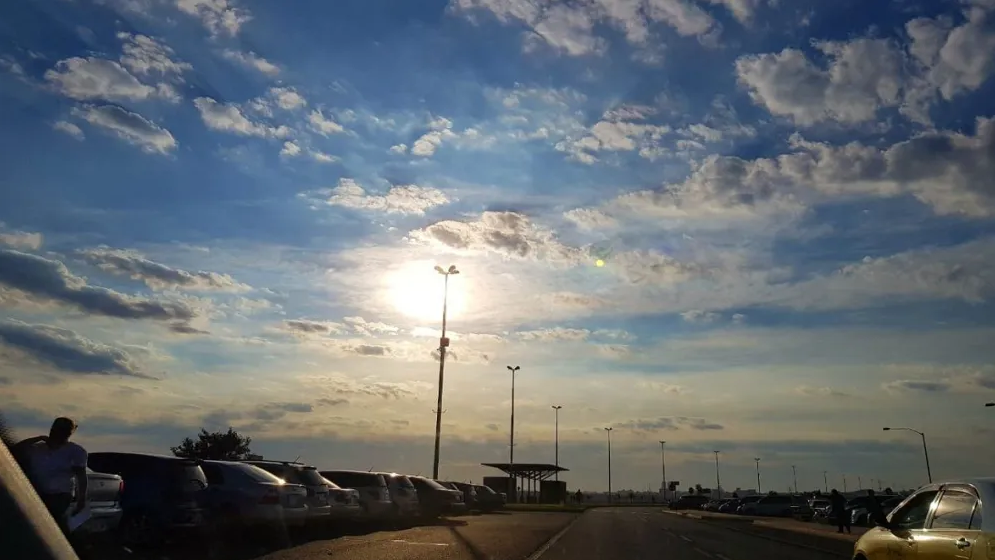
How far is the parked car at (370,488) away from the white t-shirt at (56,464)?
1498cm

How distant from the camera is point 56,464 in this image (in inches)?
343

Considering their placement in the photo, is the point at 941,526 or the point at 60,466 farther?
the point at 60,466

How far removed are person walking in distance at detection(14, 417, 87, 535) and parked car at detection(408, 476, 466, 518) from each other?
20.1 metres

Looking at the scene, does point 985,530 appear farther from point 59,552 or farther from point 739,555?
point 739,555

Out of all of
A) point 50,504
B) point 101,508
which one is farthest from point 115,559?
point 50,504

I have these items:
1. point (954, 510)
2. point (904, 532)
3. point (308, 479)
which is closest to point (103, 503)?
point (308, 479)

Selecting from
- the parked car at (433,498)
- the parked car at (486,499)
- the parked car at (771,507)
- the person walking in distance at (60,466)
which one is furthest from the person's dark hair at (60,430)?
the parked car at (771,507)

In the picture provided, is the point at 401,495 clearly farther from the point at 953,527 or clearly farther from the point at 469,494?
the point at 953,527

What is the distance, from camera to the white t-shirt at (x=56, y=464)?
8500 millimetres

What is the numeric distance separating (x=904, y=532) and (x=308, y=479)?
43.9 ft

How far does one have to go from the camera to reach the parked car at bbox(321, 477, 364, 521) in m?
19.6

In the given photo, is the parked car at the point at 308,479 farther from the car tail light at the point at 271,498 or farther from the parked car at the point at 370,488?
the parked car at the point at 370,488

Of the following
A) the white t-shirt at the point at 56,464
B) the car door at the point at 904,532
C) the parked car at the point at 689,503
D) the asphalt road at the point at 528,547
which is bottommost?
the asphalt road at the point at 528,547

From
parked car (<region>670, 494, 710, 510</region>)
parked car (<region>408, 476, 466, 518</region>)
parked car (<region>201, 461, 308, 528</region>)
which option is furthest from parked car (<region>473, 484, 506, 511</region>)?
parked car (<region>670, 494, 710, 510</region>)
